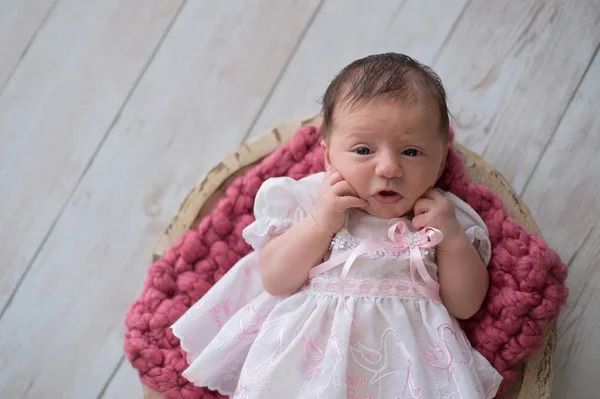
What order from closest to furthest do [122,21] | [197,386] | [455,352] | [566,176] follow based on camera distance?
[455,352], [197,386], [566,176], [122,21]

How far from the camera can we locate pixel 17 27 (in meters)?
1.43

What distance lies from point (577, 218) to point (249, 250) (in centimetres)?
67

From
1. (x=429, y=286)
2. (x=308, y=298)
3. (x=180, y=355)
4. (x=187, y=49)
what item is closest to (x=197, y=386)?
(x=180, y=355)

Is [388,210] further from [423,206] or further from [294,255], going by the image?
[294,255]

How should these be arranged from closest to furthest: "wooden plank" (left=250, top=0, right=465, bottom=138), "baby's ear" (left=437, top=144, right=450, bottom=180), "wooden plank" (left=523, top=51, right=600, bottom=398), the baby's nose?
the baby's nose
"baby's ear" (left=437, top=144, right=450, bottom=180)
"wooden plank" (left=523, top=51, right=600, bottom=398)
"wooden plank" (left=250, top=0, right=465, bottom=138)

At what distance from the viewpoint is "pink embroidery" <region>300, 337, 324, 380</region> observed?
3.14 feet

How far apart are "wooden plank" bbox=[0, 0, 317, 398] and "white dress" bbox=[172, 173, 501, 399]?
0.34m

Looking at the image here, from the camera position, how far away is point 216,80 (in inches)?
54.7

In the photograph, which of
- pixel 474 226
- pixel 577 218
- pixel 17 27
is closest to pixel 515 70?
pixel 577 218

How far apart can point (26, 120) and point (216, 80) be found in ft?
1.40

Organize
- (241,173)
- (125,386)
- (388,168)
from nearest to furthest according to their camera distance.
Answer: (388,168), (241,173), (125,386)

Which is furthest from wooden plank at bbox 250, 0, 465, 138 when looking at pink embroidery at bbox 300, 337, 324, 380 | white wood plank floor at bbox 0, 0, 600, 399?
pink embroidery at bbox 300, 337, 324, 380

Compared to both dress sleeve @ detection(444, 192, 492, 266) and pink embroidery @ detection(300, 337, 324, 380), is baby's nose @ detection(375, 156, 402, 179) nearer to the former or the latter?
dress sleeve @ detection(444, 192, 492, 266)

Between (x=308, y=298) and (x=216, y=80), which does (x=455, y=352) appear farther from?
(x=216, y=80)
